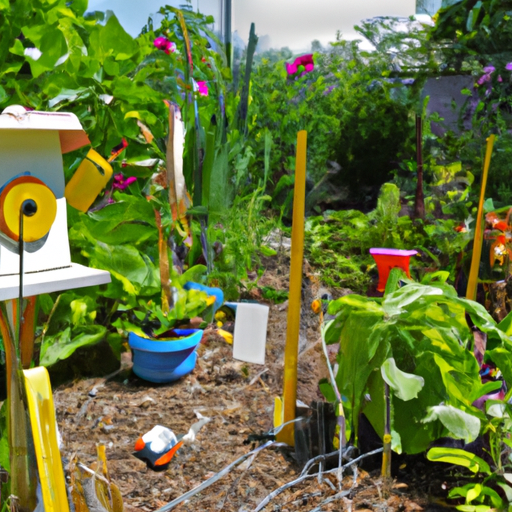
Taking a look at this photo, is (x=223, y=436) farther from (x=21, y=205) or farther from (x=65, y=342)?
(x=21, y=205)

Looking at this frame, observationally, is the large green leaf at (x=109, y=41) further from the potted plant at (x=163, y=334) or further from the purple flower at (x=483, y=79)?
the purple flower at (x=483, y=79)

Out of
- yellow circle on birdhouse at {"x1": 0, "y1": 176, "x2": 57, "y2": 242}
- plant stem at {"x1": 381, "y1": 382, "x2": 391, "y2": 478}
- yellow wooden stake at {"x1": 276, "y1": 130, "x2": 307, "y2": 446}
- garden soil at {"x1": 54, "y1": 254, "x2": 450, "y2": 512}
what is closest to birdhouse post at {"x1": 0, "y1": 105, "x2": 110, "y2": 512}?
yellow circle on birdhouse at {"x1": 0, "y1": 176, "x2": 57, "y2": 242}

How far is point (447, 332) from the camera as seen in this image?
917 millimetres

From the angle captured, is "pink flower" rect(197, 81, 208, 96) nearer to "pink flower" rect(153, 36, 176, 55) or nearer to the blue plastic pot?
"pink flower" rect(153, 36, 176, 55)

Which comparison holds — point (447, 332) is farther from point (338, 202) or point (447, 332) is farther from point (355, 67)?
point (355, 67)

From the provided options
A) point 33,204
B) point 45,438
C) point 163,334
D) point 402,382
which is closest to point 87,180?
point 33,204

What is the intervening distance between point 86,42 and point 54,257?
90 cm

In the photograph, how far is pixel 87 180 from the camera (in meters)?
0.85

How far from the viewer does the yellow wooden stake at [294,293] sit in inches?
37.0

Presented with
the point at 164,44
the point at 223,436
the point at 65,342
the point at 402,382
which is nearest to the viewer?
the point at 402,382

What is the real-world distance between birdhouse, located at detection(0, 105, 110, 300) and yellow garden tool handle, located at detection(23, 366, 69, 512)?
0.11 m

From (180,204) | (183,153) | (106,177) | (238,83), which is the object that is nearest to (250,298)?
(180,204)

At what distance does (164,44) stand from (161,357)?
1077 millimetres

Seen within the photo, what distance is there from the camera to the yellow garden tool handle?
26.9 inches
